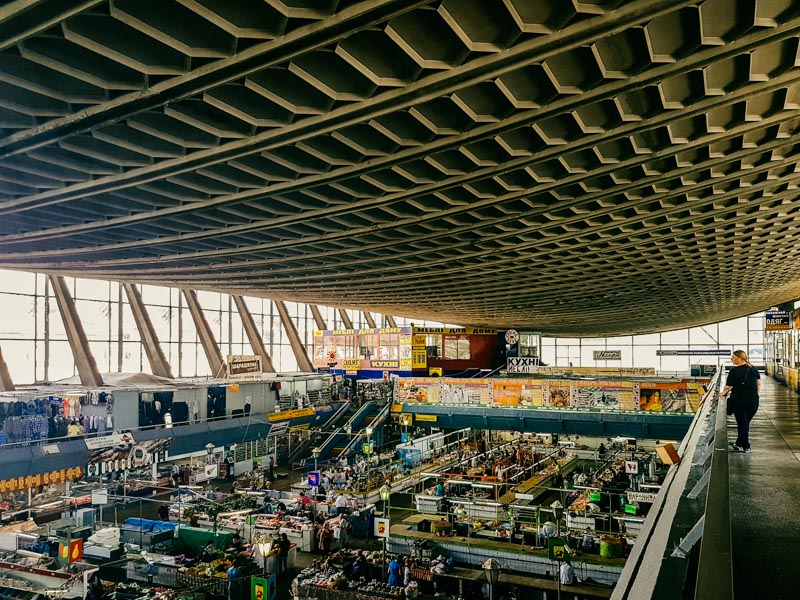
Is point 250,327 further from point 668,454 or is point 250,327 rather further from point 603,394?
point 668,454

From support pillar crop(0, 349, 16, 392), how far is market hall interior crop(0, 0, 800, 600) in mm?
1347

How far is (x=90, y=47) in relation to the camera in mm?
6734

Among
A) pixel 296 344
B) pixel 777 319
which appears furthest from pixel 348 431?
pixel 777 319

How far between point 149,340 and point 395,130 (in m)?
26.6

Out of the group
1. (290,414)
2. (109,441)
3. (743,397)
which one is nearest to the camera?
(743,397)

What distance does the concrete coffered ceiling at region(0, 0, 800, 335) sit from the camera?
656 cm

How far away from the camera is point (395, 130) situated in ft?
32.2

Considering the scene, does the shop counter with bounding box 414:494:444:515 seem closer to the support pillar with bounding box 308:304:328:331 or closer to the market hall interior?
the market hall interior

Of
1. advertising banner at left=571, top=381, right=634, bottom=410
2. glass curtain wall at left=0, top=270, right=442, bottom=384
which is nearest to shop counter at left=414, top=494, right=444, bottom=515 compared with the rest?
advertising banner at left=571, top=381, right=634, bottom=410

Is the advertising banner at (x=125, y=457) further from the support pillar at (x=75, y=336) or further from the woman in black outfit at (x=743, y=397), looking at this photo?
the woman in black outfit at (x=743, y=397)

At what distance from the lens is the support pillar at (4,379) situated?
24.7 m

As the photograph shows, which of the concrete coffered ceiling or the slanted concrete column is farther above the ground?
the concrete coffered ceiling

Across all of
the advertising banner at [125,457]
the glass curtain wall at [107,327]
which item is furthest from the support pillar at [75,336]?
the advertising banner at [125,457]

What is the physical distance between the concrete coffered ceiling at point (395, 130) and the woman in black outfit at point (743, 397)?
3805 mm
